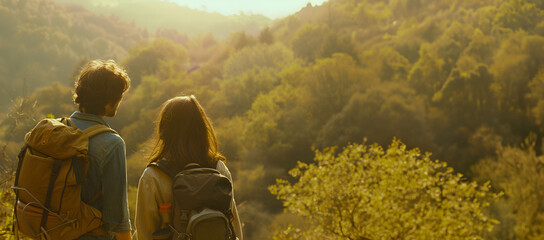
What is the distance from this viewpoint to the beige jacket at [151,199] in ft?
7.65

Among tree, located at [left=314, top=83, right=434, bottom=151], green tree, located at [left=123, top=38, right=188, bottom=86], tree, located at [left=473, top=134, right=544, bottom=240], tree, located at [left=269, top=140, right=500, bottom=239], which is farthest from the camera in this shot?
green tree, located at [left=123, top=38, right=188, bottom=86]

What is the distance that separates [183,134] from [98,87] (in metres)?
0.54

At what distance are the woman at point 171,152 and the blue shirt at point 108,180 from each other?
4.4 inches

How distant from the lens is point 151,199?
91.8 inches

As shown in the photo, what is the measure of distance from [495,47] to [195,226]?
44248mm

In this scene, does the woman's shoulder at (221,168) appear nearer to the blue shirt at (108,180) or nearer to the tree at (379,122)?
the blue shirt at (108,180)

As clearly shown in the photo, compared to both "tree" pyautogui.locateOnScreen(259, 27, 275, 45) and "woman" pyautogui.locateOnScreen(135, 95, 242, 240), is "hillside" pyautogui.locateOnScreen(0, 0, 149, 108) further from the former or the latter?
"woman" pyautogui.locateOnScreen(135, 95, 242, 240)

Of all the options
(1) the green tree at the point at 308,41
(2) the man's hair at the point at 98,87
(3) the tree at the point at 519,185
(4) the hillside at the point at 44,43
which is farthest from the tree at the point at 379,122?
(4) the hillside at the point at 44,43

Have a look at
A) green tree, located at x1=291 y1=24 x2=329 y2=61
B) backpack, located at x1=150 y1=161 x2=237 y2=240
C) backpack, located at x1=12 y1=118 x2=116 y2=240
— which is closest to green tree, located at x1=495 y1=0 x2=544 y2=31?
green tree, located at x1=291 y1=24 x2=329 y2=61

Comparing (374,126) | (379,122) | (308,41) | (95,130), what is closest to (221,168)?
(95,130)

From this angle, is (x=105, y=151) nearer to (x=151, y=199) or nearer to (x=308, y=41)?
(x=151, y=199)

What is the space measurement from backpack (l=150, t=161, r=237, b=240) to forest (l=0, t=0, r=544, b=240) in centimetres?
48

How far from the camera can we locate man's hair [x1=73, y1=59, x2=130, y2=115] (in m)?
2.44

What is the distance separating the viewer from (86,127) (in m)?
2.44
